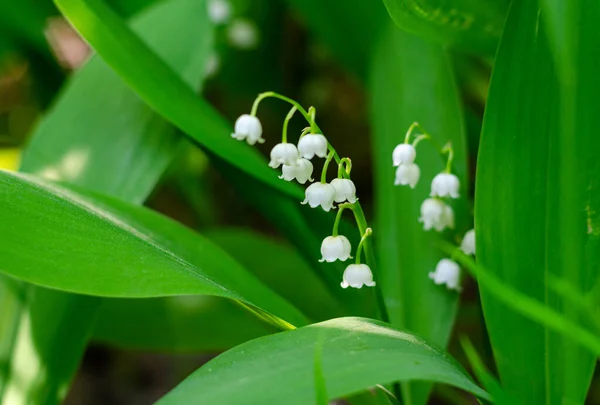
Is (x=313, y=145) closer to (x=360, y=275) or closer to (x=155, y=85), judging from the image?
(x=360, y=275)

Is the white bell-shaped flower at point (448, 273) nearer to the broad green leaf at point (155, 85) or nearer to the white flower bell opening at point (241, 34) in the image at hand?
the broad green leaf at point (155, 85)

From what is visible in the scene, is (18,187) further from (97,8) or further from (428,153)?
(428,153)

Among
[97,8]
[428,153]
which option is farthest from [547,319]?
[97,8]

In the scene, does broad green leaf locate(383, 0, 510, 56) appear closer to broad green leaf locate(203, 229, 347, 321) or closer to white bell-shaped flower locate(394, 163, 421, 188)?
white bell-shaped flower locate(394, 163, 421, 188)

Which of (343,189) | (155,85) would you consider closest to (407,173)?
(343,189)

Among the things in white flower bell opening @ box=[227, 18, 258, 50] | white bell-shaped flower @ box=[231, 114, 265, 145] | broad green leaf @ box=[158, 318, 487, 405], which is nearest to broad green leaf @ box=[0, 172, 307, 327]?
broad green leaf @ box=[158, 318, 487, 405]

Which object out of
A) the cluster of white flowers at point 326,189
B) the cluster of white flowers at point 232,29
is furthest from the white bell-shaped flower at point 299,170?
the cluster of white flowers at point 232,29

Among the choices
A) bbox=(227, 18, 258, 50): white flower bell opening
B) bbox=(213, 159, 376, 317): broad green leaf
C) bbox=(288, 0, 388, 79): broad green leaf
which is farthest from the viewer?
bbox=(227, 18, 258, 50): white flower bell opening
